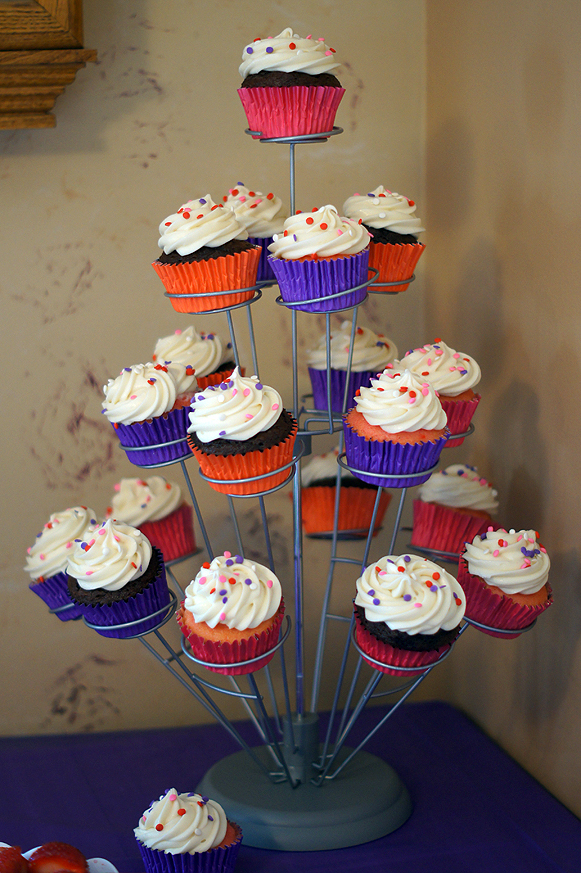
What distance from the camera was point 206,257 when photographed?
4.75ft

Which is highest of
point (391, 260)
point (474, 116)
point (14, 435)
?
point (474, 116)

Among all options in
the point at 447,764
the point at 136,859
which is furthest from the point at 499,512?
the point at 136,859

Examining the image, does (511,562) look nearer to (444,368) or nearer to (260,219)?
(444,368)

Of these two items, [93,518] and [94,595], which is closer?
[94,595]

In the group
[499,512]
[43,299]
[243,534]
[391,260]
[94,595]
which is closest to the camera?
[94,595]

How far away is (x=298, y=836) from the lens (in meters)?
1.63

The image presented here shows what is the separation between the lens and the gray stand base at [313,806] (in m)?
1.64

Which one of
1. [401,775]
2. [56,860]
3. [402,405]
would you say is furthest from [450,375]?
[56,860]

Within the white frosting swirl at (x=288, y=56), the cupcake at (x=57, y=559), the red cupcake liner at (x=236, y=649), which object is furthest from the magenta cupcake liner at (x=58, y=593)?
the white frosting swirl at (x=288, y=56)

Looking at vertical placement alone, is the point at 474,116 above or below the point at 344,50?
below

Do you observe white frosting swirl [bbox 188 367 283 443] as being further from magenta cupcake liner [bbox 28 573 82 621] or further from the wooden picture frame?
the wooden picture frame

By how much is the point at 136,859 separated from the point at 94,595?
0.58 m

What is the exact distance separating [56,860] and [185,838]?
0.22 metres

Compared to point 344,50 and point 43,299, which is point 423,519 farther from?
point 344,50
